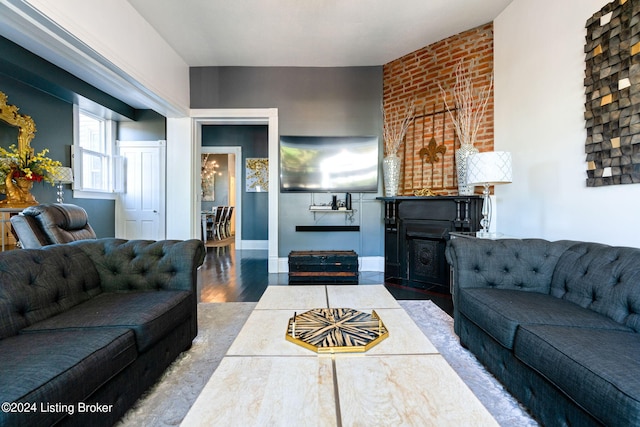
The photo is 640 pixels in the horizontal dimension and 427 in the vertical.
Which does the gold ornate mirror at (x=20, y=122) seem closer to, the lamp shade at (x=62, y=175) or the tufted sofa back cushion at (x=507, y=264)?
the lamp shade at (x=62, y=175)

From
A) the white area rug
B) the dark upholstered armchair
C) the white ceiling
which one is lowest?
the white area rug

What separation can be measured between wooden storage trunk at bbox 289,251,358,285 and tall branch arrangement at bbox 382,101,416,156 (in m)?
1.67

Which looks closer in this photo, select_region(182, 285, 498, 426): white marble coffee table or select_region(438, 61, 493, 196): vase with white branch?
select_region(182, 285, 498, 426): white marble coffee table

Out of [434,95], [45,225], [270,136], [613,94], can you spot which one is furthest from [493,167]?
[45,225]

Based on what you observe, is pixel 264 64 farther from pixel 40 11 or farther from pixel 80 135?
pixel 80 135

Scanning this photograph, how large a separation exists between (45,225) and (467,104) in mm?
4306

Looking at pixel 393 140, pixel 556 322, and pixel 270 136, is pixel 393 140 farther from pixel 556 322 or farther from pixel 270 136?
pixel 556 322

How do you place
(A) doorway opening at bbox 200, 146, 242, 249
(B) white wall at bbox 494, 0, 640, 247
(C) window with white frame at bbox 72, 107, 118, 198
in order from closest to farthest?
(B) white wall at bbox 494, 0, 640, 247, (C) window with white frame at bbox 72, 107, 118, 198, (A) doorway opening at bbox 200, 146, 242, 249

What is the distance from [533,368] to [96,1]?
4.08m

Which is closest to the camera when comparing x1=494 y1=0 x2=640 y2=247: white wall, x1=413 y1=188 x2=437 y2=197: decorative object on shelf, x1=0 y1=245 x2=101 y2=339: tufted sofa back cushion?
x1=0 y1=245 x2=101 y2=339: tufted sofa back cushion

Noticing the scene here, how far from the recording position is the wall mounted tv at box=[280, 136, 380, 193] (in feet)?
15.1

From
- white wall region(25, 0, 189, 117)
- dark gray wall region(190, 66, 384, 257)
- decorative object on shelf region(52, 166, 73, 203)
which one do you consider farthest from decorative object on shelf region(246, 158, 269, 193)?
decorative object on shelf region(52, 166, 73, 203)

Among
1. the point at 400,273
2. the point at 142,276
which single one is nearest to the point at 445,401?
the point at 142,276

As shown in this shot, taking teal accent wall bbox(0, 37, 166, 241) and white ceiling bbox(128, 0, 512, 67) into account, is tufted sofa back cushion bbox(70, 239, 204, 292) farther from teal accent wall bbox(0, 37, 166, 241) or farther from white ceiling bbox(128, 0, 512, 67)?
teal accent wall bbox(0, 37, 166, 241)
